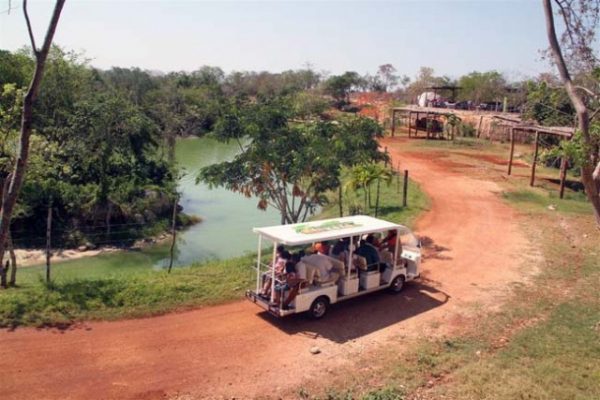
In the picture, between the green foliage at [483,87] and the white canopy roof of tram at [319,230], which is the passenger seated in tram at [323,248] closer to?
the white canopy roof of tram at [319,230]

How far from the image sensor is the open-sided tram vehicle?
9.66 metres

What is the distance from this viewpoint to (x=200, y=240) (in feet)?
66.7

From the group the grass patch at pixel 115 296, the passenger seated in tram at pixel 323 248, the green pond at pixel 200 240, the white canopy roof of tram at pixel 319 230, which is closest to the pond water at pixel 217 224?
the green pond at pixel 200 240

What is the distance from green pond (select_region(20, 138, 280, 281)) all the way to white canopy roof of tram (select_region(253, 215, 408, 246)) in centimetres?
619

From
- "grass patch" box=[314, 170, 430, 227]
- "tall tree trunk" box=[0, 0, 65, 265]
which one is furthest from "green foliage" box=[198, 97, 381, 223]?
"tall tree trunk" box=[0, 0, 65, 265]

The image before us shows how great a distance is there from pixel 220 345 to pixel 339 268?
2798 millimetres

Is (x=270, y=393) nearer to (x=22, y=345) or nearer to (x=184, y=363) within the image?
(x=184, y=363)

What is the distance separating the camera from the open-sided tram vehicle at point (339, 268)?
966cm

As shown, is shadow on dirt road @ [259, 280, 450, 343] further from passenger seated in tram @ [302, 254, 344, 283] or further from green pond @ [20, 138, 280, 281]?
green pond @ [20, 138, 280, 281]

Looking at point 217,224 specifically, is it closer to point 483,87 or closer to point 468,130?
point 468,130

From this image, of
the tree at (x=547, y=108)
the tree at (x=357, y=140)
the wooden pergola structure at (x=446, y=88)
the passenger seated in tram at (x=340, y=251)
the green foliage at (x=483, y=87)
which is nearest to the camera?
the tree at (x=547, y=108)

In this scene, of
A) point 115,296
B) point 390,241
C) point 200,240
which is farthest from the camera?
point 200,240

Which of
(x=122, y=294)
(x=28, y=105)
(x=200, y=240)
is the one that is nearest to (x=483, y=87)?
(x=200, y=240)

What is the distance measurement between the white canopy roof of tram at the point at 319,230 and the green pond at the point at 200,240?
Answer: 6.19 m
